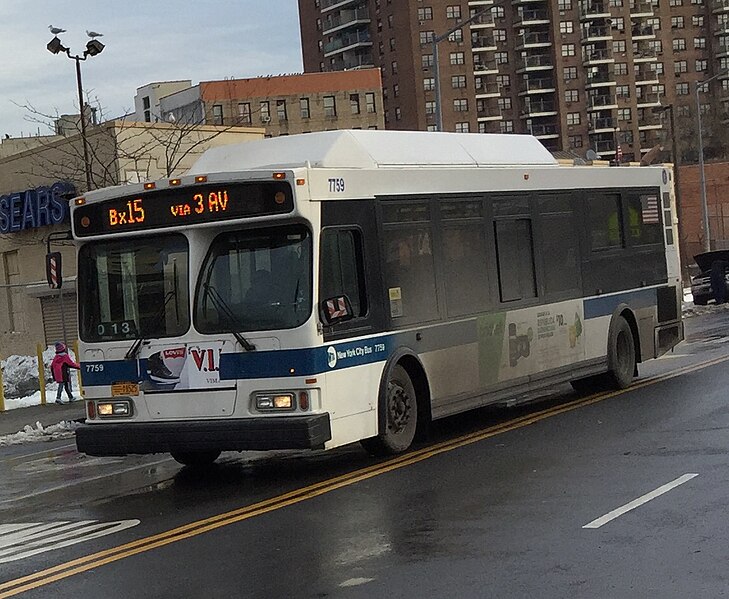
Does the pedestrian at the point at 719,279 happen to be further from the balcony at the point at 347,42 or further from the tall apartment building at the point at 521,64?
the balcony at the point at 347,42

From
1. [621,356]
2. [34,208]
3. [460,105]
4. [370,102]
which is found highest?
[460,105]

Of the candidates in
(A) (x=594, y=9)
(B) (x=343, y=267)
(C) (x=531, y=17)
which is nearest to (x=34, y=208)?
(B) (x=343, y=267)

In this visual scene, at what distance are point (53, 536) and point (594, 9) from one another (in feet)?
432

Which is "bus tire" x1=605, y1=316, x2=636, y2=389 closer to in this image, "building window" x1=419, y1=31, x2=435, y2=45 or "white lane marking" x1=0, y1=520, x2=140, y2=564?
"white lane marking" x1=0, y1=520, x2=140, y2=564

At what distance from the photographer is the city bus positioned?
1159cm

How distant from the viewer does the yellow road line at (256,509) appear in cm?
837

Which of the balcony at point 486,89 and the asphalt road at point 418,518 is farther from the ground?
the balcony at point 486,89

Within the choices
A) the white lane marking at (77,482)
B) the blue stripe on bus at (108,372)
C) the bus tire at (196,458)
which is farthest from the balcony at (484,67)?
the blue stripe on bus at (108,372)

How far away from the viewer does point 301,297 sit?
38.0 feet

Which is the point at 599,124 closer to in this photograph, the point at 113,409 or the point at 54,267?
the point at 54,267

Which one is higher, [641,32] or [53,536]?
[641,32]

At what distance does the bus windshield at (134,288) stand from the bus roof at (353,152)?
0.88 meters

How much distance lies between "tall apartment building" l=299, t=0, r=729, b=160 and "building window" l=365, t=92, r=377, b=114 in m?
16.2

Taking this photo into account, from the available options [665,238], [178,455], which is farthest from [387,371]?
[665,238]
